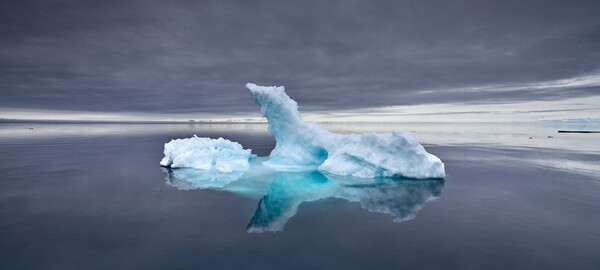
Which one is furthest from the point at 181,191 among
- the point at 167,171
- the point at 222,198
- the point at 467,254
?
the point at 467,254

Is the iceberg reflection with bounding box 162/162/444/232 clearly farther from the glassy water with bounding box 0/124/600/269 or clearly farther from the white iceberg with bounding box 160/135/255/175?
the white iceberg with bounding box 160/135/255/175

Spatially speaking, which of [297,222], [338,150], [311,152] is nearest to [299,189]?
[297,222]

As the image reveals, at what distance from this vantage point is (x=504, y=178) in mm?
15500

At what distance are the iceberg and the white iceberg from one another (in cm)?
238

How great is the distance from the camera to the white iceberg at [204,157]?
58.2 feet

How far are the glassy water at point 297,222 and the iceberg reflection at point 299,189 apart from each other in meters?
0.07

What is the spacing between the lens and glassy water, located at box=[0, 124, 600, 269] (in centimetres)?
643

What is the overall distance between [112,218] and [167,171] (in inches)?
355

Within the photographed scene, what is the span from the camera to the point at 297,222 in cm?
879

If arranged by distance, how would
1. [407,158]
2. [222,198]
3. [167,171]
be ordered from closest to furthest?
1. [222,198]
2. [407,158]
3. [167,171]

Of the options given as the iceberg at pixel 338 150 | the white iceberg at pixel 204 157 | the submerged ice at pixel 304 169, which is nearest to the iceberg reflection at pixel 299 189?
the submerged ice at pixel 304 169

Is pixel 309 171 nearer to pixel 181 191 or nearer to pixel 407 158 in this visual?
pixel 407 158

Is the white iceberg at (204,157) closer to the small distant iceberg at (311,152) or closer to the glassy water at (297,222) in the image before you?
the small distant iceberg at (311,152)

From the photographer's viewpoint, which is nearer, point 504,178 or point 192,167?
point 504,178
